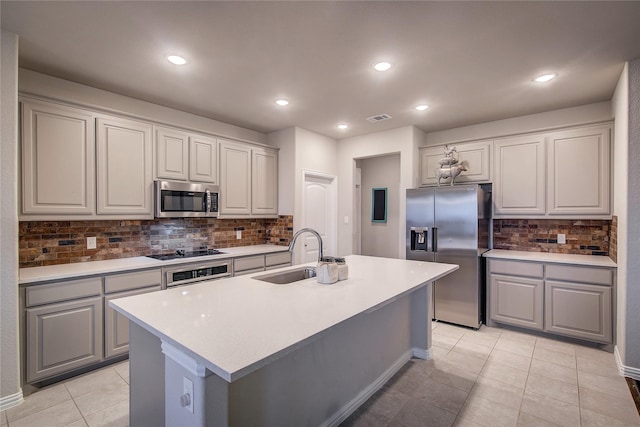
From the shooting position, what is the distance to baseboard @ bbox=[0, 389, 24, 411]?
6.82 feet

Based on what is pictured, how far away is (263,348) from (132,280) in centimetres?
225

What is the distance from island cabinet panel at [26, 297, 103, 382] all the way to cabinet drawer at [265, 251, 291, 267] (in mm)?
1835

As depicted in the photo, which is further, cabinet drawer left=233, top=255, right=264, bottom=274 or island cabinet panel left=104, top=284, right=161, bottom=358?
cabinet drawer left=233, top=255, right=264, bottom=274

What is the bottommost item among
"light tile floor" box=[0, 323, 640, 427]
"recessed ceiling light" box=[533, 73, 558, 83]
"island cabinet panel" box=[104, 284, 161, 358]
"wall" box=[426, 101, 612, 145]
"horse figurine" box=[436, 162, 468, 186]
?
"light tile floor" box=[0, 323, 640, 427]

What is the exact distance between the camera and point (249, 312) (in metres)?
1.42

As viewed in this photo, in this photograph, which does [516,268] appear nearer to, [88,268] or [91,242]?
[88,268]

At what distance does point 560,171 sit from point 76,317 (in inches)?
190

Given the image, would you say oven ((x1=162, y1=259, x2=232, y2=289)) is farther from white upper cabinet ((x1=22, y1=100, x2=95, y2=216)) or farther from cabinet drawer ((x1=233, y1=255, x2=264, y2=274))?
white upper cabinet ((x1=22, y1=100, x2=95, y2=216))

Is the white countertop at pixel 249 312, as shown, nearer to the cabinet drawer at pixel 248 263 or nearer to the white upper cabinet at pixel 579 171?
the cabinet drawer at pixel 248 263

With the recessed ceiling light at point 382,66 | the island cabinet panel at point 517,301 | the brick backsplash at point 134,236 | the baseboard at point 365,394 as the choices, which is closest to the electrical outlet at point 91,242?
the brick backsplash at point 134,236

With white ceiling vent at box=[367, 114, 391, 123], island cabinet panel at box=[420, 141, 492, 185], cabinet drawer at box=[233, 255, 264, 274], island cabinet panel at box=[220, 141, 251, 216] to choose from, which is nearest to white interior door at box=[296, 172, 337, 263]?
cabinet drawer at box=[233, 255, 264, 274]

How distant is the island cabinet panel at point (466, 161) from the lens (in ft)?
12.8

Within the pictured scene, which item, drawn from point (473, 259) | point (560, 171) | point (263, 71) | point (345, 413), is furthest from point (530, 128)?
point (345, 413)

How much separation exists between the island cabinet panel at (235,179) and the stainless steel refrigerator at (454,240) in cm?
213
